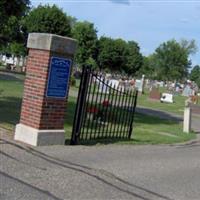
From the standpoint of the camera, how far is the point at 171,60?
387 ft

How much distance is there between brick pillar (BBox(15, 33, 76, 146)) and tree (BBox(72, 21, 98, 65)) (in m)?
72.1

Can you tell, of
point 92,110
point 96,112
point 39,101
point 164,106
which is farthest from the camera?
point 164,106

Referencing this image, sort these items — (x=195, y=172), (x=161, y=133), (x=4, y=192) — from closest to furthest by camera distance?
(x=4, y=192) < (x=195, y=172) < (x=161, y=133)

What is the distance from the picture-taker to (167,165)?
11.5 m

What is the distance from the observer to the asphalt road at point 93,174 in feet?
25.6

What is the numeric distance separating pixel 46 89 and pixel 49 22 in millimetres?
57824

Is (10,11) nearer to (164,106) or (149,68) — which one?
(164,106)

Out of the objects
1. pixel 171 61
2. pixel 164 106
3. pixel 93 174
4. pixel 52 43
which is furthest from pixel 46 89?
pixel 171 61

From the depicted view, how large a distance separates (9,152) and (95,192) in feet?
8.45

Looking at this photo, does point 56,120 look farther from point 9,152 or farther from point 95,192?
point 95,192

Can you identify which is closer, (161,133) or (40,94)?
(40,94)

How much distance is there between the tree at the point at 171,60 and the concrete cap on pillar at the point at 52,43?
4174 inches

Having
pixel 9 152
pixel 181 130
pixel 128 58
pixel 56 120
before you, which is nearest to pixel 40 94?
pixel 56 120

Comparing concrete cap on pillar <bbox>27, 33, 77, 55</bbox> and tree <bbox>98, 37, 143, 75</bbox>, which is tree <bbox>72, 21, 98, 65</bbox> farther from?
concrete cap on pillar <bbox>27, 33, 77, 55</bbox>
